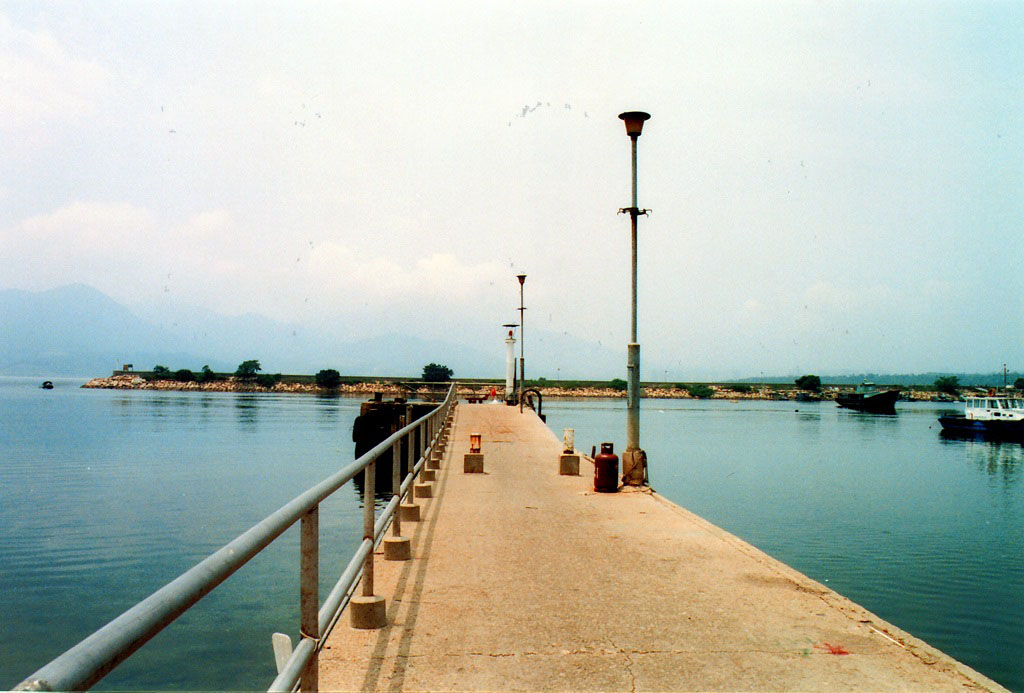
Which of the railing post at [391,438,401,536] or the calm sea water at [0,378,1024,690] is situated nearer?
the railing post at [391,438,401,536]

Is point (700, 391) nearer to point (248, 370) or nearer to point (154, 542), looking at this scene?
point (248, 370)

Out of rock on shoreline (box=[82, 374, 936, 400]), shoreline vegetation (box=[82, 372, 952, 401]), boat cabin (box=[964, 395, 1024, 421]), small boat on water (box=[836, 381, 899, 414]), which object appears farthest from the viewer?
shoreline vegetation (box=[82, 372, 952, 401])

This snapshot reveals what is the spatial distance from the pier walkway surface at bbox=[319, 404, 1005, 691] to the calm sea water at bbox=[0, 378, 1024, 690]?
489 centimetres

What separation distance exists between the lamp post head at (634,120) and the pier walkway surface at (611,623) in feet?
23.3

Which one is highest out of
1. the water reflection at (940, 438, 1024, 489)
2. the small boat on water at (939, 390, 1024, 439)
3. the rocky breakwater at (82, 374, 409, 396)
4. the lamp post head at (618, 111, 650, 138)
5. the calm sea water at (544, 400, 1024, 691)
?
the lamp post head at (618, 111, 650, 138)

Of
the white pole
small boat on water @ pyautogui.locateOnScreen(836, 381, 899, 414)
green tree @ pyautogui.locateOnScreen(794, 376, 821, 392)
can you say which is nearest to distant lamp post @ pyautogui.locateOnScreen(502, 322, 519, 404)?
the white pole

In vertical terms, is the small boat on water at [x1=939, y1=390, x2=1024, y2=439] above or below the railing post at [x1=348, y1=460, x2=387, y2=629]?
below

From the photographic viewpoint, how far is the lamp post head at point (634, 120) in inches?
556

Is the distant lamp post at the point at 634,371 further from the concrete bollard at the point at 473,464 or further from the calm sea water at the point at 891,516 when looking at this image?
the calm sea water at the point at 891,516

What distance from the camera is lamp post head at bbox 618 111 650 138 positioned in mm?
14133

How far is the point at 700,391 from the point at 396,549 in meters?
162

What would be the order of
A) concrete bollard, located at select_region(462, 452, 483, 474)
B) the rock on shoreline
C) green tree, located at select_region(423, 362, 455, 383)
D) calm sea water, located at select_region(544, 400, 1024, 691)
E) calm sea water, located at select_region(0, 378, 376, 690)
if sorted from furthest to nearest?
1. the rock on shoreline
2. green tree, located at select_region(423, 362, 455, 383)
3. concrete bollard, located at select_region(462, 452, 483, 474)
4. calm sea water, located at select_region(544, 400, 1024, 691)
5. calm sea water, located at select_region(0, 378, 376, 690)

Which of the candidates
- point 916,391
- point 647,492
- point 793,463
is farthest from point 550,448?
point 916,391

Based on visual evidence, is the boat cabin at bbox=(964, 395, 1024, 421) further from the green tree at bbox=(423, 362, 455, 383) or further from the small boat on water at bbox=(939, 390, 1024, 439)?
the green tree at bbox=(423, 362, 455, 383)
